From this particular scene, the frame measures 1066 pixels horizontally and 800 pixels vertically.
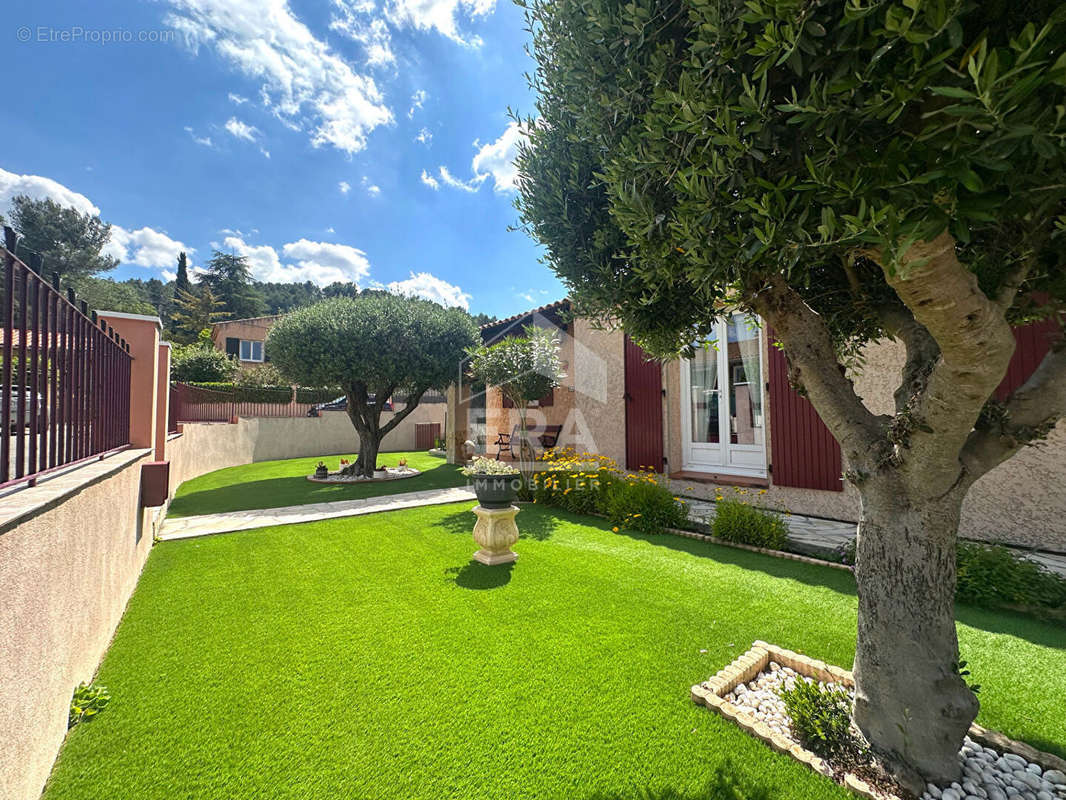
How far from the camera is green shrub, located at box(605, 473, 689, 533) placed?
5945 mm

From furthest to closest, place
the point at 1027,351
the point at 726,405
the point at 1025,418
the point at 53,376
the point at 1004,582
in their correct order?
1. the point at 726,405
2. the point at 1027,351
3. the point at 1004,582
4. the point at 53,376
5. the point at 1025,418

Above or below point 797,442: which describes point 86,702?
below

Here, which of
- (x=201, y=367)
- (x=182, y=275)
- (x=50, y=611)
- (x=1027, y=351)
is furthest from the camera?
(x=182, y=275)

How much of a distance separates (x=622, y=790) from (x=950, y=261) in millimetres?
2414

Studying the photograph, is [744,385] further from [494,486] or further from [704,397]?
[494,486]

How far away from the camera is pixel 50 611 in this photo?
6.07 feet

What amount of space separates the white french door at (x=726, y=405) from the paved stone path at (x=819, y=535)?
3.94 feet

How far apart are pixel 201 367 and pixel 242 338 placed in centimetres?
1234

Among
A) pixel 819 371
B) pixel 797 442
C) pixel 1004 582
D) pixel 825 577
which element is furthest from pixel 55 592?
pixel 797 442

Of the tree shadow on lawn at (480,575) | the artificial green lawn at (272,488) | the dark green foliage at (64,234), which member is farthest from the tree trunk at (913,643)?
the dark green foliage at (64,234)

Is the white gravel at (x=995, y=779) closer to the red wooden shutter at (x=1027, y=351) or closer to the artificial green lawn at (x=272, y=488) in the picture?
the red wooden shutter at (x=1027, y=351)

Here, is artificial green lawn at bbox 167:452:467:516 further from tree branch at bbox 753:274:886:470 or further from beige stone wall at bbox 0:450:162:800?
tree branch at bbox 753:274:886:470

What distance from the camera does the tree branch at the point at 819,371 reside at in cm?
204

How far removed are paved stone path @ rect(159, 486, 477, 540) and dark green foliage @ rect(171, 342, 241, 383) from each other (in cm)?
1320
